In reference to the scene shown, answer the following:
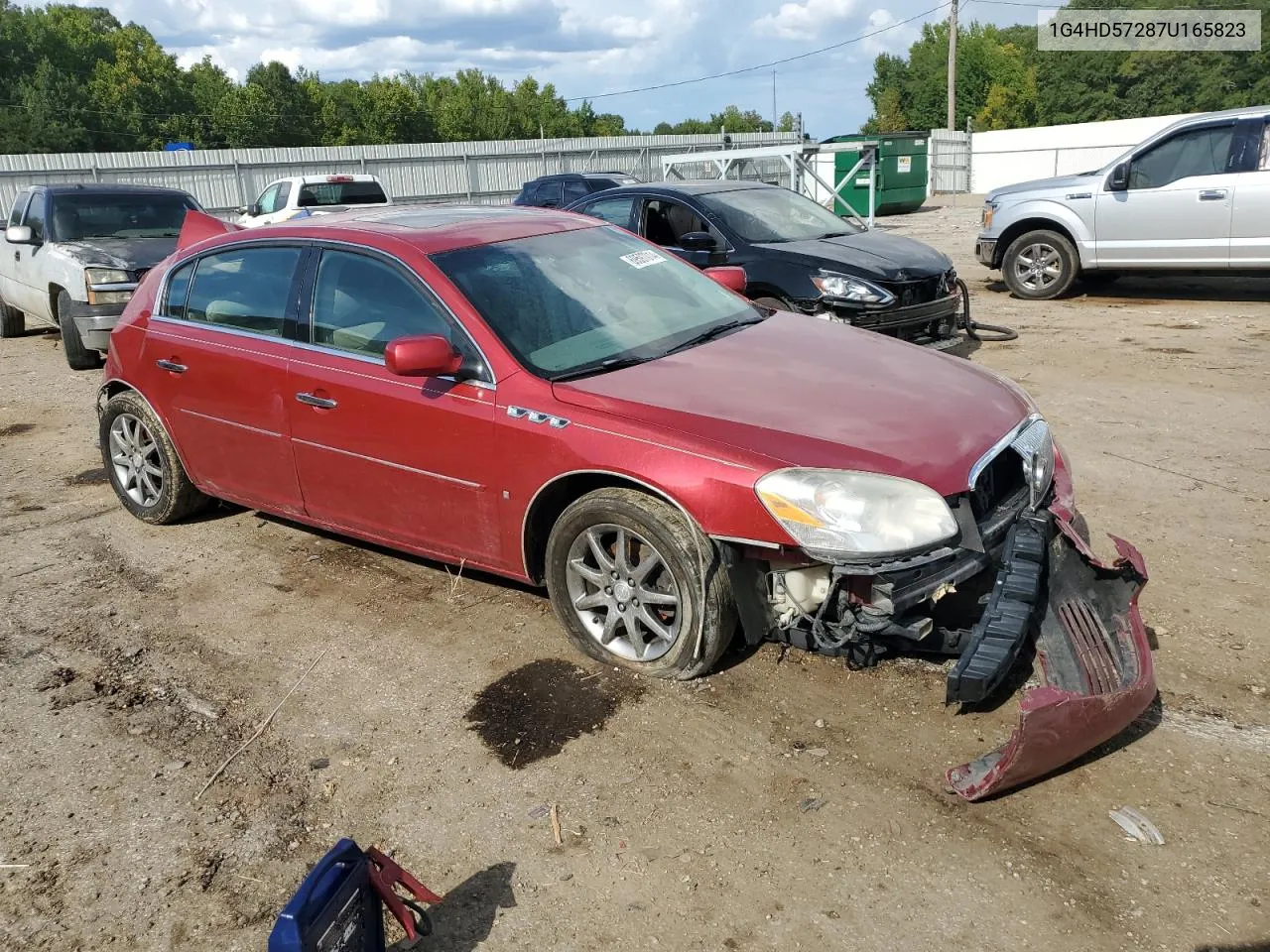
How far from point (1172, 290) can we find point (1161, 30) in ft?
208

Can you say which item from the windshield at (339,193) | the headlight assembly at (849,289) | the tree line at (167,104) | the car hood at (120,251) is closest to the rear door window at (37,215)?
the car hood at (120,251)

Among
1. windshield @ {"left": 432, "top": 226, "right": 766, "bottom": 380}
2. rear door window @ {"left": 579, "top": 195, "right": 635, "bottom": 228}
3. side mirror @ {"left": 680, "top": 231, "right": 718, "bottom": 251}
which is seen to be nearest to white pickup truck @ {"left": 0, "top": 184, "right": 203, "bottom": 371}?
rear door window @ {"left": 579, "top": 195, "right": 635, "bottom": 228}

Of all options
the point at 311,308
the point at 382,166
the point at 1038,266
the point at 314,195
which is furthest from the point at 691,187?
the point at 382,166

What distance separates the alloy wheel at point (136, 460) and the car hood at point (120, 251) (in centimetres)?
436

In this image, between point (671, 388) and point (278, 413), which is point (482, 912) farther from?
point (278, 413)

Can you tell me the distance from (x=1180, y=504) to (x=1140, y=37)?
71.1 m

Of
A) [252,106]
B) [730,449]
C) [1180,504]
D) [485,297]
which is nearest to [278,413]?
[485,297]

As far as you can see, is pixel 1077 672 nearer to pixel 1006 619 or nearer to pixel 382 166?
pixel 1006 619

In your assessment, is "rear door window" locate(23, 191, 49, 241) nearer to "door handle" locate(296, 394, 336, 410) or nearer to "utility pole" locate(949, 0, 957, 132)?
"door handle" locate(296, 394, 336, 410)

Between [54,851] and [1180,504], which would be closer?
[54,851]

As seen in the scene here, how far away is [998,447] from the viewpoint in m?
3.62

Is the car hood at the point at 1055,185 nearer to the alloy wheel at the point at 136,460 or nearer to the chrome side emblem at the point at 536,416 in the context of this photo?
the chrome side emblem at the point at 536,416

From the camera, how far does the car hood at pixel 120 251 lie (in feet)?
31.7

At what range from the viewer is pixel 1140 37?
2527 inches
